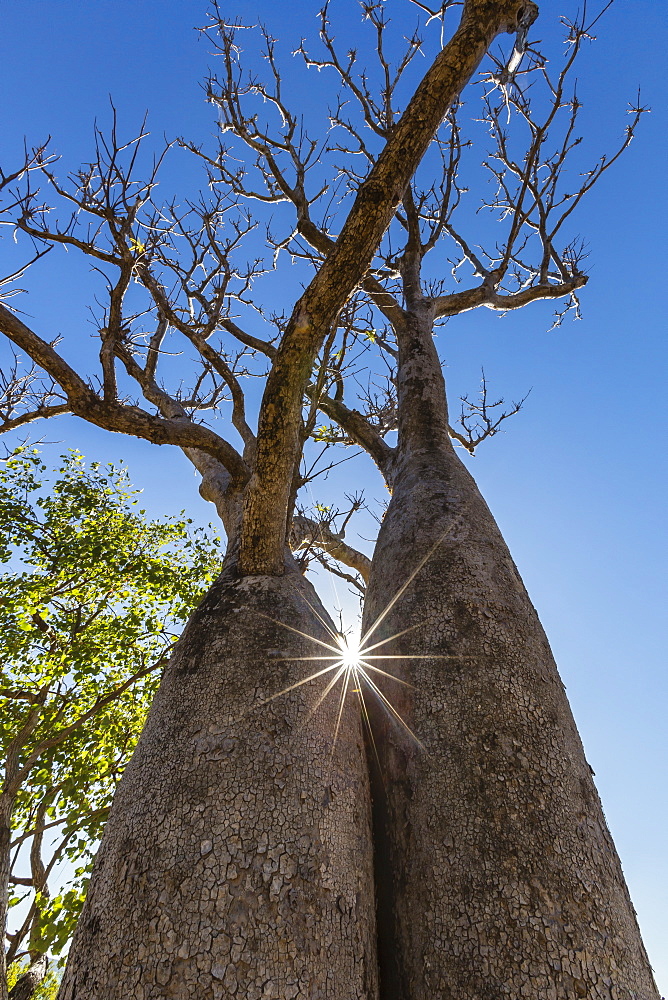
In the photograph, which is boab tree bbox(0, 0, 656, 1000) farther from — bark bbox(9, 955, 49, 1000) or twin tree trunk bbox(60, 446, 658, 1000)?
bark bbox(9, 955, 49, 1000)

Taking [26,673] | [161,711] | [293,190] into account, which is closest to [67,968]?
[161,711]

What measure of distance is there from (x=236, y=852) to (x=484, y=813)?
0.72 meters

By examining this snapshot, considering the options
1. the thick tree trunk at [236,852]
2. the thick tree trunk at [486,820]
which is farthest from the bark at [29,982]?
the thick tree trunk at [486,820]

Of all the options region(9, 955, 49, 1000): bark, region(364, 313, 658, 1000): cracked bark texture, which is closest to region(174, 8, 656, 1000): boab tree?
region(364, 313, 658, 1000): cracked bark texture

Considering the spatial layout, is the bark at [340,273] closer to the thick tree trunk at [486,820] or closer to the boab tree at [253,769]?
the boab tree at [253,769]

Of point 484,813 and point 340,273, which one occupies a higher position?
point 340,273

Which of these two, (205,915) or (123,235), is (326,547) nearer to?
(123,235)

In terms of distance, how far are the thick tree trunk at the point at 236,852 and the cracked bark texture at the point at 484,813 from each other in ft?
0.45

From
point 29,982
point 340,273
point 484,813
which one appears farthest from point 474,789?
point 29,982

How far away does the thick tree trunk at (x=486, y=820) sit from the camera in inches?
53.5

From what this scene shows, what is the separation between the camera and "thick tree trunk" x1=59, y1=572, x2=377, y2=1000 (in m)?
1.29

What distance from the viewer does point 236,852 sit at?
4.66ft

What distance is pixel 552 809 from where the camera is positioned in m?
1.58

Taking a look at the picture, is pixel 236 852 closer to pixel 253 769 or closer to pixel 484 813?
pixel 253 769
